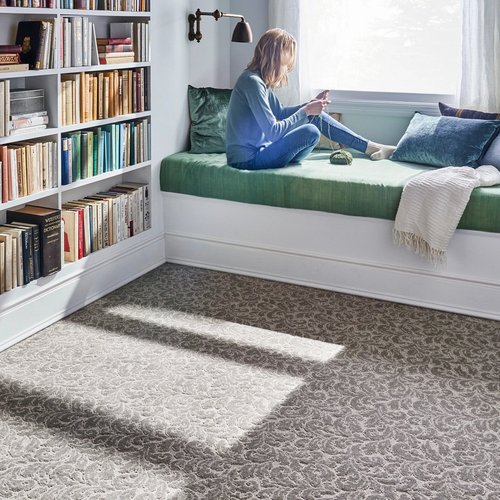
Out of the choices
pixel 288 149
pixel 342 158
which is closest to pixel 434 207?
pixel 342 158

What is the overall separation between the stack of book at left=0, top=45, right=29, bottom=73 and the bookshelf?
0.03 meters

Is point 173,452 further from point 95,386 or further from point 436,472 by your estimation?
point 436,472

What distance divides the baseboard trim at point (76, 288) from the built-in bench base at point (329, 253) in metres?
0.24

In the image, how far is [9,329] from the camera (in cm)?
351

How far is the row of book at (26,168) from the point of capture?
11.2 feet

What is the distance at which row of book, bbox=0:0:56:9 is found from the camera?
329 centimetres

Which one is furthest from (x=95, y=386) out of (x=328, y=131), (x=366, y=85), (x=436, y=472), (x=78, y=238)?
(x=366, y=85)

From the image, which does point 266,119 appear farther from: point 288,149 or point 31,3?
point 31,3

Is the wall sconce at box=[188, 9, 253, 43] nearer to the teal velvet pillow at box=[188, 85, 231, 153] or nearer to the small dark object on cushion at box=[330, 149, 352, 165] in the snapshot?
the teal velvet pillow at box=[188, 85, 231, 153]

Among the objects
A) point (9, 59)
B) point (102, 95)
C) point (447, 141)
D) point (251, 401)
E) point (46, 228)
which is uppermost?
point (9, 59)

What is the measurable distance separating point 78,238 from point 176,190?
0.82m

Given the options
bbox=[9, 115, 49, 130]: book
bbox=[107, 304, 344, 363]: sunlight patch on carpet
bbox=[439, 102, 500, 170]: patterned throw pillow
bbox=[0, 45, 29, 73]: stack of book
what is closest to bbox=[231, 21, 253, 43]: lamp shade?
bbox=[439, 102, 500, 170]: patterned throw pillow

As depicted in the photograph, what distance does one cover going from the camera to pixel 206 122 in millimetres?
4840

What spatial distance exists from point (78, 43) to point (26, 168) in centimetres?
65
